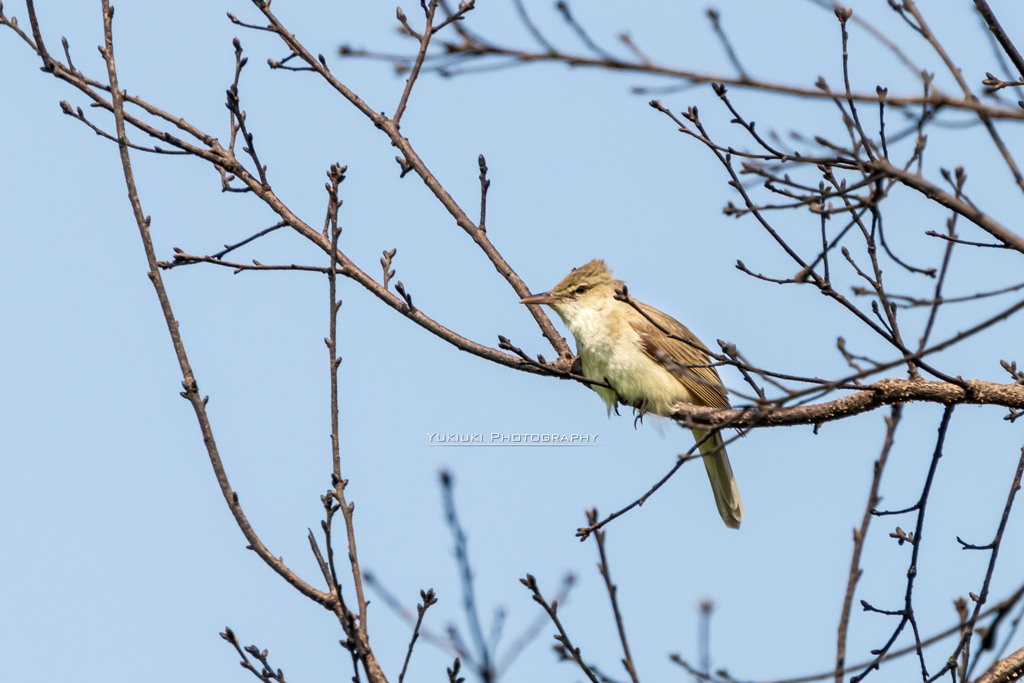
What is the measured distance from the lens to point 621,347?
23.1ft

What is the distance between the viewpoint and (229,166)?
6.28 meters

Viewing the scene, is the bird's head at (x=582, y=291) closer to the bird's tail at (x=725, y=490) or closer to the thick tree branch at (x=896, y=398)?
the bird's tail at (x=725, y=490)

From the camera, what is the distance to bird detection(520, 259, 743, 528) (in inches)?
277

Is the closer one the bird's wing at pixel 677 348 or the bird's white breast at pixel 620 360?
the bird's white breast at pixel 620 360

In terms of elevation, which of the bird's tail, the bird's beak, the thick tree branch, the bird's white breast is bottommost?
the thick tree branch

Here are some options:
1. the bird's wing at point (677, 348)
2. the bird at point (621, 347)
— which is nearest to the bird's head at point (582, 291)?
the bird at point (621, 347)

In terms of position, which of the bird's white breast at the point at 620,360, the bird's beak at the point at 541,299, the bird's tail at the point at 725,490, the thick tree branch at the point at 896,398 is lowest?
the thick tree branch at the point at 896,398

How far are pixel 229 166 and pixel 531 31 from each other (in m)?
3.97

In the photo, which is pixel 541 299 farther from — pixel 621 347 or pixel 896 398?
pixel 896 398

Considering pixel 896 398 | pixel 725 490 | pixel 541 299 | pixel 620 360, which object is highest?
pixel 541 299

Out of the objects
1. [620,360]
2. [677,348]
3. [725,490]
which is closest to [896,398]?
[620,360]

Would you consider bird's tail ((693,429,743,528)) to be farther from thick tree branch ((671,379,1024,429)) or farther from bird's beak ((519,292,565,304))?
thick tree branch ((671,379,1024,429))

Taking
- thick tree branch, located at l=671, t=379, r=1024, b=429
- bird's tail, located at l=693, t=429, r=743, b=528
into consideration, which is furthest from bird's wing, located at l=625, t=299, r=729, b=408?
thick tree branch, located at l=671, t=379, r=1024, b=429

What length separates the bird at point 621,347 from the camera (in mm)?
7039
